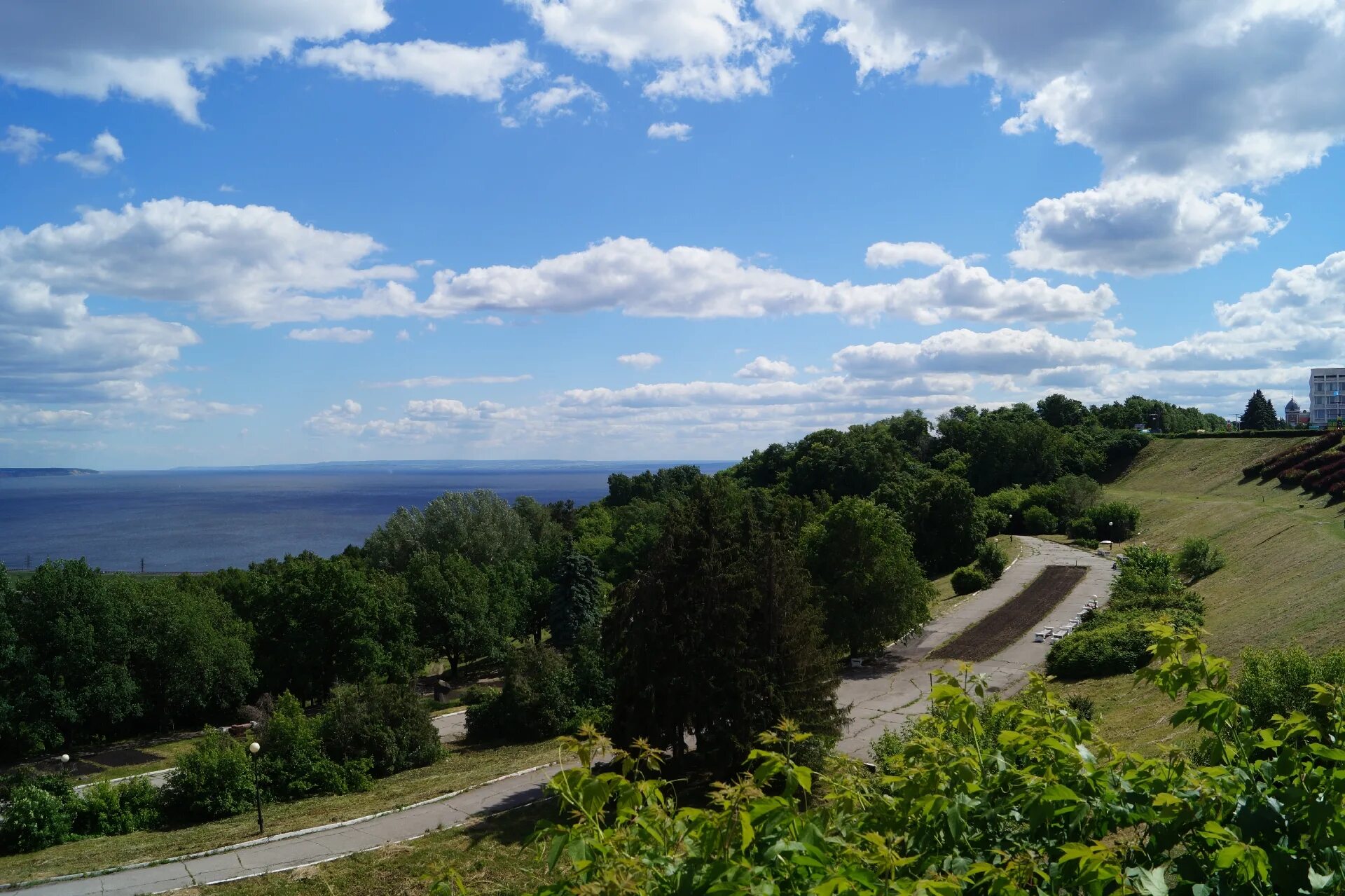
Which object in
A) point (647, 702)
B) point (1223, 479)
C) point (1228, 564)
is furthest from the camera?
point (1223, 479)

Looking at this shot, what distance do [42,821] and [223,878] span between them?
7841 mm

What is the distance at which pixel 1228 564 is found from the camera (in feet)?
116

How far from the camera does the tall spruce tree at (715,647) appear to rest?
59.2 ft

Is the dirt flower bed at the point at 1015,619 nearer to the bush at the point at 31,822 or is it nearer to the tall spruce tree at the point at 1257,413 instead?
the bush at the point at 31,822

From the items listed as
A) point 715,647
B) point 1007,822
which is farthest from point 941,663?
point 1007,822

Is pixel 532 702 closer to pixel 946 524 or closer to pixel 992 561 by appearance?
pixel 992 561

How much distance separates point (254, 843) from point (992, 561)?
125ft

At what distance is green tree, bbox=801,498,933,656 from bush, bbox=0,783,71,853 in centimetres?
2260

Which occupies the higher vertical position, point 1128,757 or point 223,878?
point 1128,757

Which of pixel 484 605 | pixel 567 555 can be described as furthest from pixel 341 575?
pixel 567 555

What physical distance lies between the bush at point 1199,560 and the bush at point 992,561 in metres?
9.51

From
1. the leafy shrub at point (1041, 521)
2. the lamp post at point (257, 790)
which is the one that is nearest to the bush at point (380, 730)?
the lamp post at point (257, 790)

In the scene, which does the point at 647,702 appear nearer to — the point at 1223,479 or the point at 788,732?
the point at 788,732

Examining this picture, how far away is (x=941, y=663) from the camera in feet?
103
